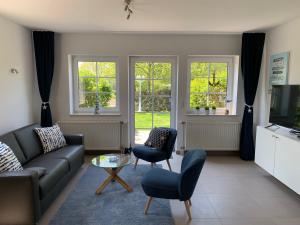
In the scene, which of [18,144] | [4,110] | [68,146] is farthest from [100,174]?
[4,110]

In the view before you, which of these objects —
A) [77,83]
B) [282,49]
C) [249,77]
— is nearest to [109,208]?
[77,83]

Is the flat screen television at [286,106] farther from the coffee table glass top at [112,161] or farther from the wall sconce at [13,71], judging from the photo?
the wall sconce at [13,71]

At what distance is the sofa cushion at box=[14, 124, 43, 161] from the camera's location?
10.5 feet

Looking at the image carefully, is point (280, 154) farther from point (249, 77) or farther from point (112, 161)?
point (112, 161)

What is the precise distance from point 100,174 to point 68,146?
28.0 inches

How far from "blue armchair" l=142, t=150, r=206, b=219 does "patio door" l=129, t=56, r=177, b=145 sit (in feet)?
7.02

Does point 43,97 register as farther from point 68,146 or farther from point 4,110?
point 68,146

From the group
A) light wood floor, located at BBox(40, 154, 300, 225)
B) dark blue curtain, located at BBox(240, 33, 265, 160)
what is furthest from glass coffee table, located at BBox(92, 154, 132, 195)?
dark blue curtain, located at BBox(240, 33, 265, 160)

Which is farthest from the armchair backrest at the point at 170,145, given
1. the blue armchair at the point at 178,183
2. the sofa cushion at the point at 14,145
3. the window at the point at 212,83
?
the sofa cushion at the point at 14,145

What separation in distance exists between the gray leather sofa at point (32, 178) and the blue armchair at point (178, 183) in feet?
3.61

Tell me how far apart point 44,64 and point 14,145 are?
6.07 ft

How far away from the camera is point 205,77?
15.4 feet

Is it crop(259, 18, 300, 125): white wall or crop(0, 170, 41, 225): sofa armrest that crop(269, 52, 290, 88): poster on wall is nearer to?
crop(259, 18, 300, 125): white wall

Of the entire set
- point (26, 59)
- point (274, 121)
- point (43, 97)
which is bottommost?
point (274, 121)
